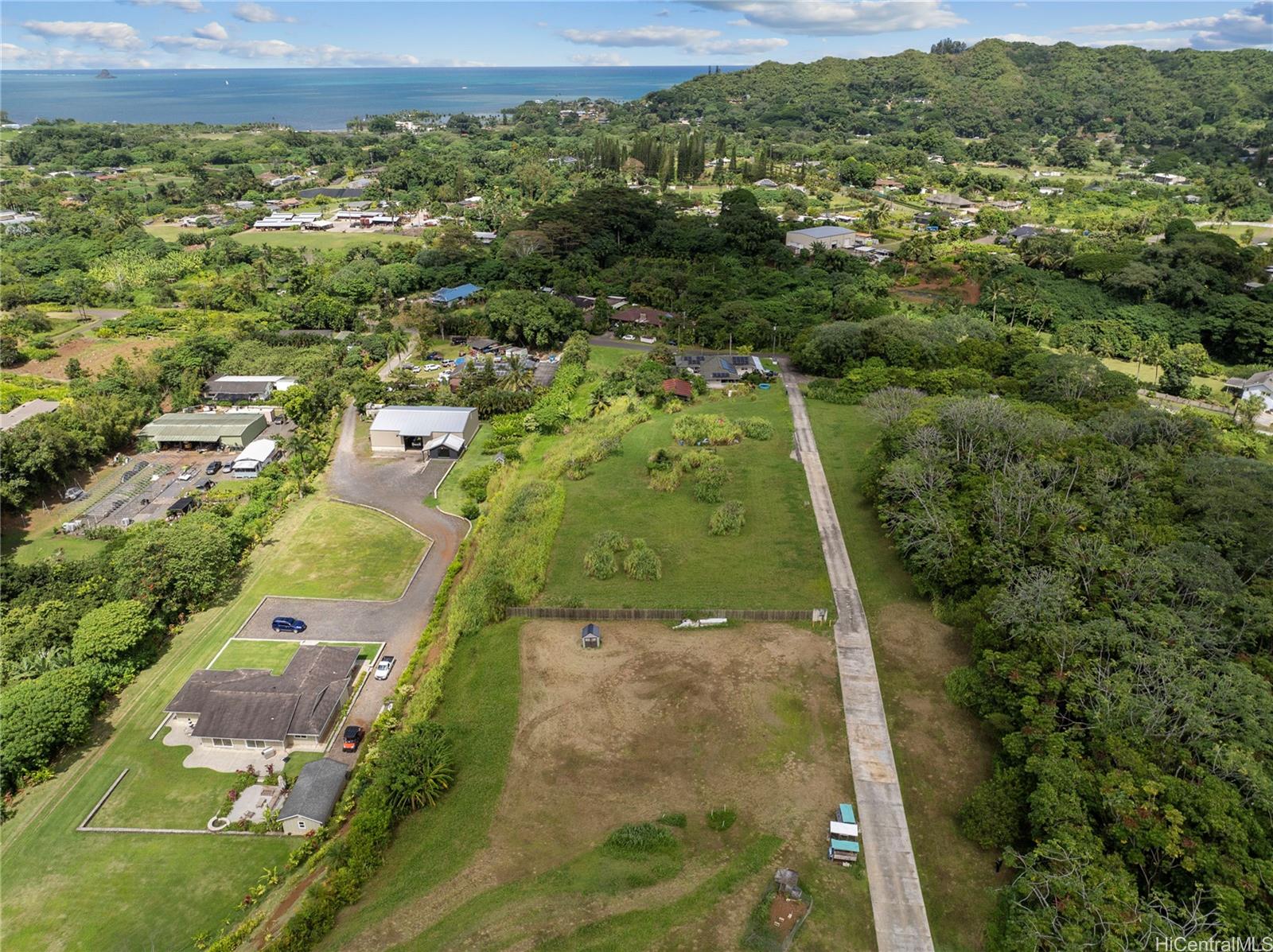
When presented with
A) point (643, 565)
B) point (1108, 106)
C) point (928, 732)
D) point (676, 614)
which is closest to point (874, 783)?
point (928, 732)

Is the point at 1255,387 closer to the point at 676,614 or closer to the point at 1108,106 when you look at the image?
the point at 676,614

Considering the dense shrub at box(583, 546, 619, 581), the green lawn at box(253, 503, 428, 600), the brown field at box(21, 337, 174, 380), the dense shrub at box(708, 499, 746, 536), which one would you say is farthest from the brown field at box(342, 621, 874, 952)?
the brown field at box(21, 337, 174, 380)

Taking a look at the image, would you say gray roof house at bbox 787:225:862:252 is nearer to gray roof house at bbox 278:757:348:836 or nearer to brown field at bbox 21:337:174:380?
brown field at bbox 21:337:174:380

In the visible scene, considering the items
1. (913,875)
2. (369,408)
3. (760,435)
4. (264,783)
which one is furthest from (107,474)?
(913,875)

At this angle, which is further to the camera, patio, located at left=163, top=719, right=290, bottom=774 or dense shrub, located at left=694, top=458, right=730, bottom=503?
dense shrub, located at left=694, top=458, right=730, bottom=503

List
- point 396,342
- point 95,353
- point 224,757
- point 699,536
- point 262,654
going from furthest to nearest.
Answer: point 396,342 → point 95,353 → point 699,536 → point 262,654 → point 224,757

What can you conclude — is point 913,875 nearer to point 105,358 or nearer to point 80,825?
point 80,825
